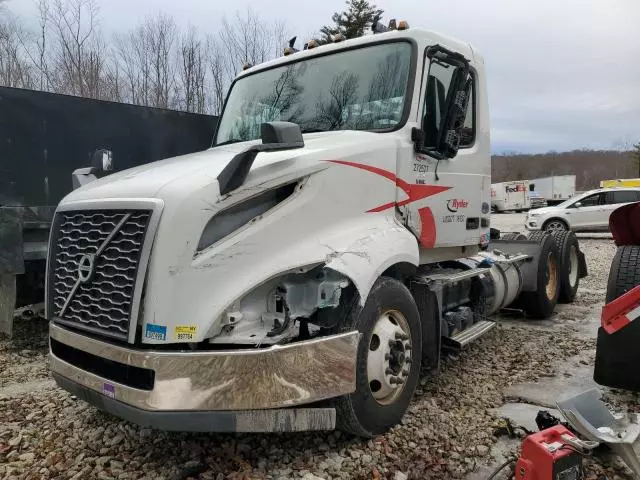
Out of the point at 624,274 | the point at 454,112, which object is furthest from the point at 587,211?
the point at 454,112

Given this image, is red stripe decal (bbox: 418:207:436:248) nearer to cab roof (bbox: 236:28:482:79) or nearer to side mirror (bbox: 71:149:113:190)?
cab roof (bbox: 236:28:482:79)

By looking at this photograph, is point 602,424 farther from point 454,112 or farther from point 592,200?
point 592,200

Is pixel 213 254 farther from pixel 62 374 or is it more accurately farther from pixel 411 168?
pixel 411 168

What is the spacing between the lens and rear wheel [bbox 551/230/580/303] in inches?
298

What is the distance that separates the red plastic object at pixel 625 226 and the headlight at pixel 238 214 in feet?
12.9

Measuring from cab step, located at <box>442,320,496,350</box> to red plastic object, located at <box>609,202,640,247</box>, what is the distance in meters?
1.69

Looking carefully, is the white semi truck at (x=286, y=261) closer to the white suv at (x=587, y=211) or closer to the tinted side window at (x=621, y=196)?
the white suv at (x=587, y=211)

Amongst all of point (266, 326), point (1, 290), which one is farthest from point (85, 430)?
point (1, 290)

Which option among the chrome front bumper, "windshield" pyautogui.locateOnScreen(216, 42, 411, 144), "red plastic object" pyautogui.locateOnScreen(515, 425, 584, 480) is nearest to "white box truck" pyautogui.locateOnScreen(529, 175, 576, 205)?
"windshield" pyautogui.locateOnScreen(216, 42, 411, 144)

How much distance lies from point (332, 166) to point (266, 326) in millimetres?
1080

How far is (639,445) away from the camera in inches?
136

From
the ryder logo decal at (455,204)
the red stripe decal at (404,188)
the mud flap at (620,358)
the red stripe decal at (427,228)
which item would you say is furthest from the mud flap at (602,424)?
the ryder logo decal at (455,204)

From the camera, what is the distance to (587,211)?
1908 cm

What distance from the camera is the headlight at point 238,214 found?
2.79 metres
